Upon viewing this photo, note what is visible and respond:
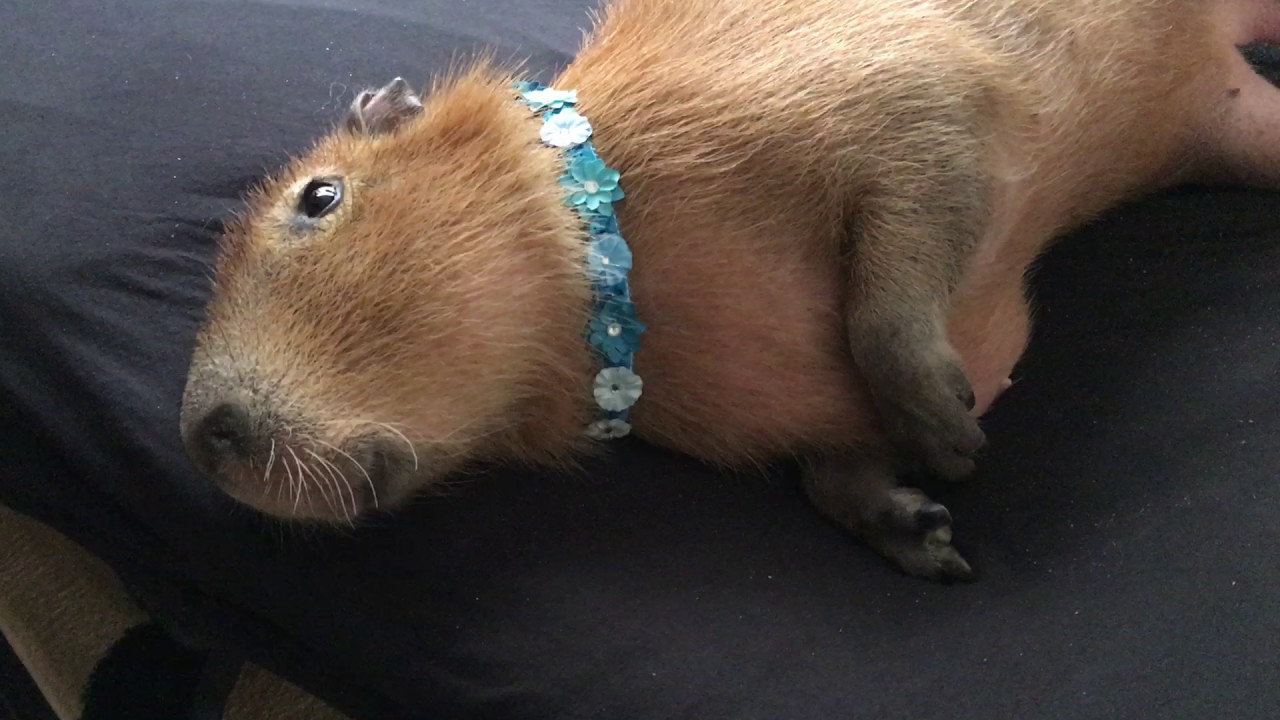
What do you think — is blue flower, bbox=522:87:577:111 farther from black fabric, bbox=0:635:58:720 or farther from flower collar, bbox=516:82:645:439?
black fabric, bbox=0:635:58:720

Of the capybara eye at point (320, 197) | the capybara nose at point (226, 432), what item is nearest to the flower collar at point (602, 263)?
the capybara eye at point (320, 197)

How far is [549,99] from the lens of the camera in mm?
1177

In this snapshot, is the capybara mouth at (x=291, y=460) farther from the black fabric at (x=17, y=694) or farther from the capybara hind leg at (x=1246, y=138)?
the capybara hind leg at (x=1246, y=138)

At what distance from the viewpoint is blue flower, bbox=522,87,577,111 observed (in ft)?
3.84

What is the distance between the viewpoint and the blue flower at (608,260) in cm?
110

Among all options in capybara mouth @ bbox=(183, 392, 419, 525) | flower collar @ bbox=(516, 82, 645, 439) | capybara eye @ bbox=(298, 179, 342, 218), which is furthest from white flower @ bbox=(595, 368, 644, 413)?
→ capybara eye @ bbox=(298, 179, 342, 218)

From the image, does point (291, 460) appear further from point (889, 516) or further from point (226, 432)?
point (889, 516)

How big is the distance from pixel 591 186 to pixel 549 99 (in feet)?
0.42

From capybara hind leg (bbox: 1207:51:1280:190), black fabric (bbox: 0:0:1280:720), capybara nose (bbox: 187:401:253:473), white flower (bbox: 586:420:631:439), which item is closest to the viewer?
capybara nose (bbox: 187:401:253:473)

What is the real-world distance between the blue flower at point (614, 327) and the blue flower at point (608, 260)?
0.09 feet

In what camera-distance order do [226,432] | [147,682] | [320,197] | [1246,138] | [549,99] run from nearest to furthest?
[226,432]
[320,197]
[549,99]
[1246,138]
[147,682]

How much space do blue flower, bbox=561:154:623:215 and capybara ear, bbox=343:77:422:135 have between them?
197 millimetres

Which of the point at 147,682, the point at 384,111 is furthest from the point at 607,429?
the point at 147,682

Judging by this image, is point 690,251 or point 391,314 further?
point 690,251
